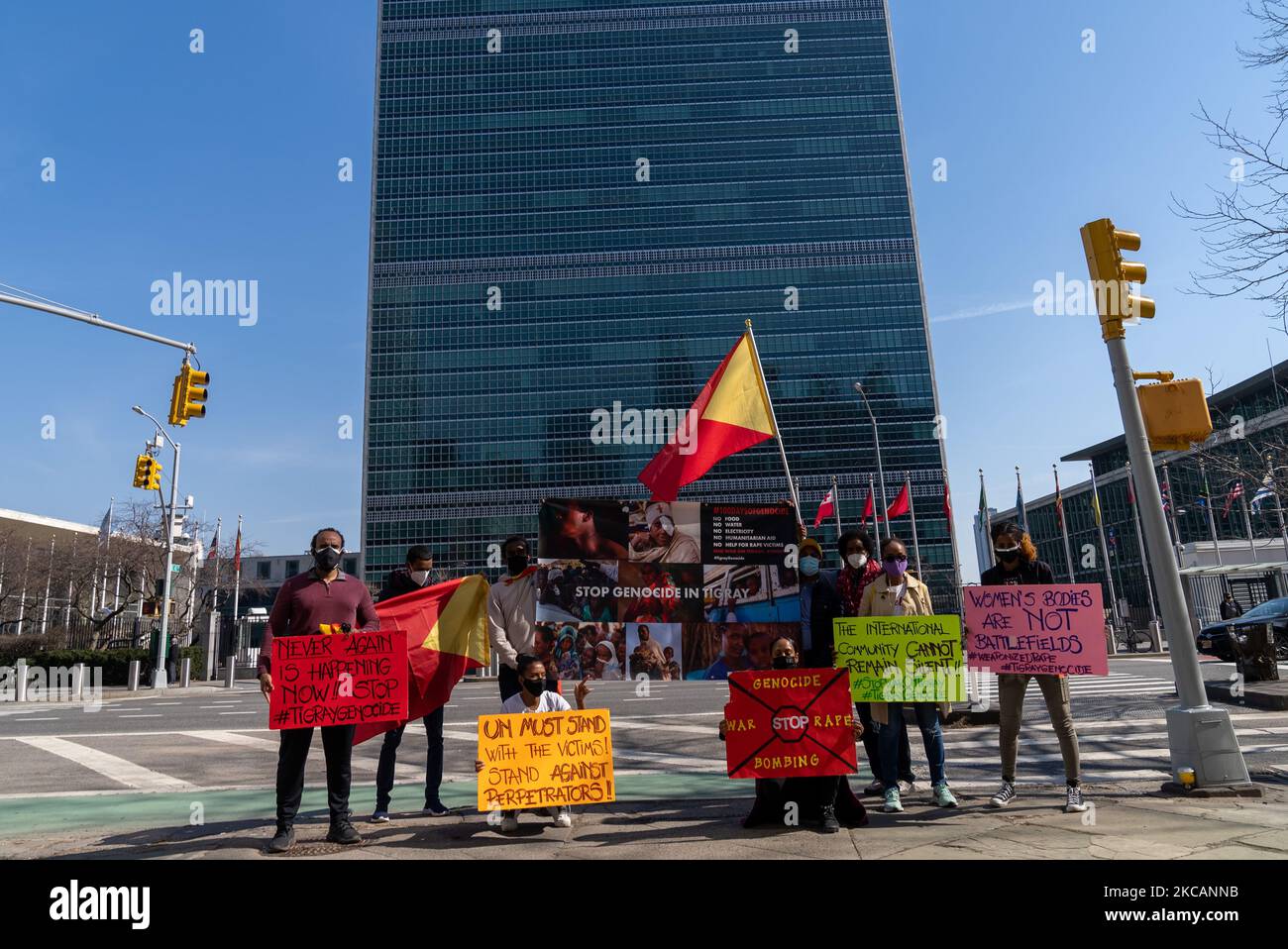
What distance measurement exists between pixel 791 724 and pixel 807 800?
1.72 ft

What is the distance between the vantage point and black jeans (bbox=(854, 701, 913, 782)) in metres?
6.00

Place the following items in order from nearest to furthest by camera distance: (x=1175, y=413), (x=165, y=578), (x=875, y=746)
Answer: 1. (x=875, y=746)
2. (x=1175, y=413)
3. (x=165, y=578)

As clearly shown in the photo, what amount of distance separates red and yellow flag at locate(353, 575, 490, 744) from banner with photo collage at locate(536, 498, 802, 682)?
689 mm

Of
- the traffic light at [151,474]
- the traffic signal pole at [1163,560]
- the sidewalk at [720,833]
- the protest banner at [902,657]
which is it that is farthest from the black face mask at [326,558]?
the traffic light at [151,474]

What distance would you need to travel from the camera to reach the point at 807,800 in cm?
533

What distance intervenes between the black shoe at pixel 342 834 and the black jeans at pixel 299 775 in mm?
32

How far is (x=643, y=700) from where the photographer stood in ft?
55.1

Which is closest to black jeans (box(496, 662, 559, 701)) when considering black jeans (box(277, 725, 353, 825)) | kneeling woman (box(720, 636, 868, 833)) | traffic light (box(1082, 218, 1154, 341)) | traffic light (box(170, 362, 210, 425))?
black jeans (box(277, 725, 353, 825))

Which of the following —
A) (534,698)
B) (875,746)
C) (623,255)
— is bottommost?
(875,746)

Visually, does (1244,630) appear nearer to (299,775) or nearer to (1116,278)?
(1116,278)

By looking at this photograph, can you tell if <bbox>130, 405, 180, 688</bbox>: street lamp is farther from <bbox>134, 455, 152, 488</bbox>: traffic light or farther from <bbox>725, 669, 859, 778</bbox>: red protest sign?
<bbox>725, 669, 859, 778</bbox>: red protest sign

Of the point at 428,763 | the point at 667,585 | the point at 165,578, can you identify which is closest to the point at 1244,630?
the point at 667,585

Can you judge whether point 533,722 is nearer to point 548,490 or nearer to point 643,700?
point 643,700

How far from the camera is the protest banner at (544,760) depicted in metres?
5.14
